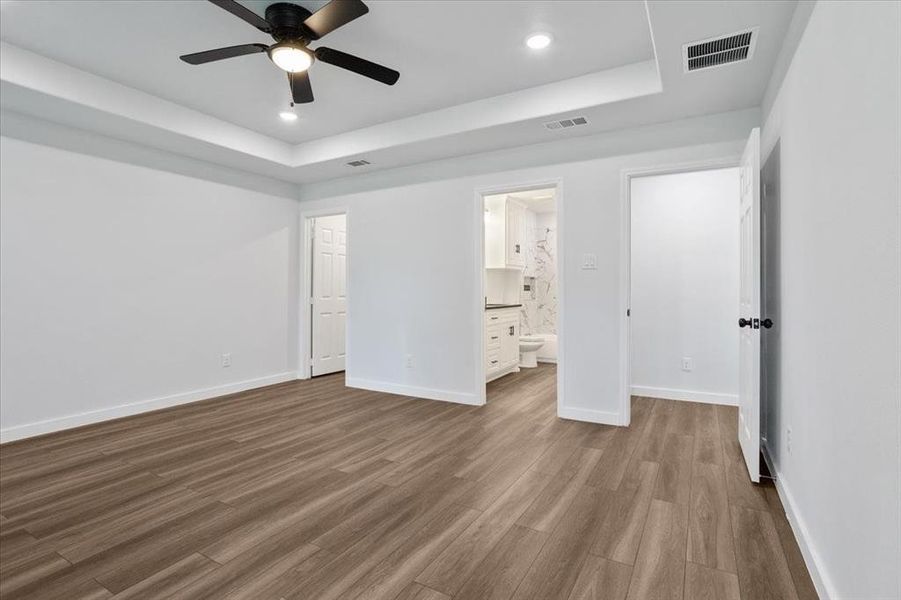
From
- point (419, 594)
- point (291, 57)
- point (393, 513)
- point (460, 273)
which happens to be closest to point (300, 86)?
point (291, 57)

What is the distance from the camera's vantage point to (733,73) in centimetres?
274

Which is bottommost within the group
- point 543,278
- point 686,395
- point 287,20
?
point 686,395

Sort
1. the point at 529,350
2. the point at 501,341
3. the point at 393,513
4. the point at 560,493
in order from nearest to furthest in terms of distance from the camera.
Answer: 1. the point at 393,513
2. the point at 560,493
3. the point at 501,341
4. the point at 529,350

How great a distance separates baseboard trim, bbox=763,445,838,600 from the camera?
1520 mm

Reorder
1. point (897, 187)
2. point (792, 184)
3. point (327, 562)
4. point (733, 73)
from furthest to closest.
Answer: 1. point (733, 73)
2. point (792, 184)
3. point (327, 562)
4. point (897, 187)

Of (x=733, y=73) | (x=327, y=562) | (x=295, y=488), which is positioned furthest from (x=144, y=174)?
(x=733, y=73)

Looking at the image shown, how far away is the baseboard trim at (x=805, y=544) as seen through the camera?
152 cm

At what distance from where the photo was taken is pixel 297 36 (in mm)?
2508

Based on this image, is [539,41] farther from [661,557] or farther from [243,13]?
[661,557]

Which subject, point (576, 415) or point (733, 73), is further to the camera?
point (576, 415)

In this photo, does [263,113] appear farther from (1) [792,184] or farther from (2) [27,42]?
(1) [792,184]

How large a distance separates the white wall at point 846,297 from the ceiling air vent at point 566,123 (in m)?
1.50

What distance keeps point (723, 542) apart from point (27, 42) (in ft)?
16.3

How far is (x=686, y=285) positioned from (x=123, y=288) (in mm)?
5394
